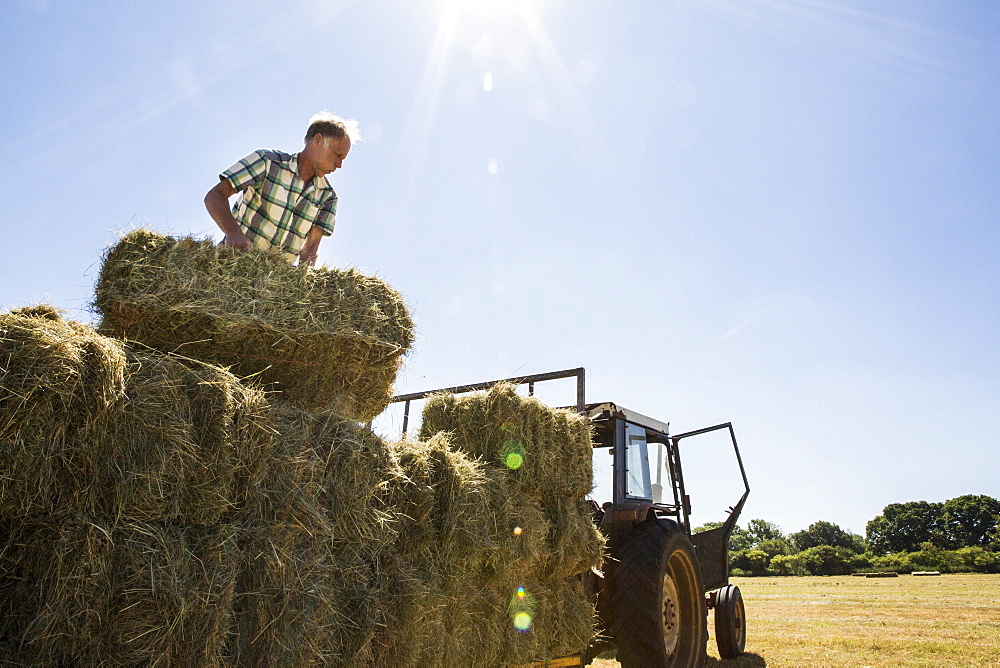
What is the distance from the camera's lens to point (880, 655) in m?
7.32

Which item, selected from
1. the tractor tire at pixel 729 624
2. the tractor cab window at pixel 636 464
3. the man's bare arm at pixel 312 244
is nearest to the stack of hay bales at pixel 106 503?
the man's bare arm at pixel 312 244

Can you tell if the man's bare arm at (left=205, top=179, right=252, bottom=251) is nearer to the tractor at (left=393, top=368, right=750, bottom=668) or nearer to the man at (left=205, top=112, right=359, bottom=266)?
the man at (left=205, top=112, right=359, bottom=266)

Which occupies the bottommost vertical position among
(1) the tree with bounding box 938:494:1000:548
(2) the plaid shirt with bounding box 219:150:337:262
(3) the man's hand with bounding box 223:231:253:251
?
(3) the man's hand with bounding box 223:231:253:251

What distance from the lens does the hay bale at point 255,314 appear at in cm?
297

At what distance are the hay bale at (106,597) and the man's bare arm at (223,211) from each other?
74.2 inches

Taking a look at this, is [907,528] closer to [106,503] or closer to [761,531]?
[761,531]

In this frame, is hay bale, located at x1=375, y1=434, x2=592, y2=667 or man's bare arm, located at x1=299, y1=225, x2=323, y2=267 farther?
man's bare arm, located at x1=299, y1=225, x2=323, y2=267

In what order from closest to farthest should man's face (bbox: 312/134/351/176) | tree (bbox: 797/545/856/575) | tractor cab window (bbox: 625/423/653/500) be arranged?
1. man's face (bbox: 312/134/351/176)
2. tractor cab window (bbox: 625/423/653/500)
3. tree (bbox: 797/545/856/575)

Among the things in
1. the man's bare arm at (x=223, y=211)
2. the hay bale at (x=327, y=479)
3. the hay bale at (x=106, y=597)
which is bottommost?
the hay bale at (x=106, y=597)

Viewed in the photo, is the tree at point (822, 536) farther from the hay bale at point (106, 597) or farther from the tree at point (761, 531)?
the hay bale at point (106, 597)

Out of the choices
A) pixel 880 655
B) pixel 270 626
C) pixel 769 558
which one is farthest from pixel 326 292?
pixel 769 558

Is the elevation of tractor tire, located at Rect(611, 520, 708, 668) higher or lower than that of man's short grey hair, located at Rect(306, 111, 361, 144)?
lower

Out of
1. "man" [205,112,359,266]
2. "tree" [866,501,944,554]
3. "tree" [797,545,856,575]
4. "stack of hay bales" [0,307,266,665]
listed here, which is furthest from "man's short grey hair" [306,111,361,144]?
"tree" [866,501,944,554]

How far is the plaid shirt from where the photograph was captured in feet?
13.2
